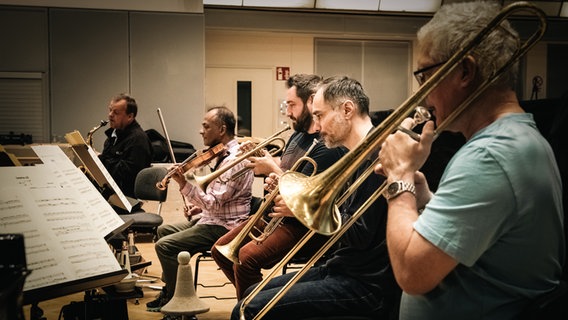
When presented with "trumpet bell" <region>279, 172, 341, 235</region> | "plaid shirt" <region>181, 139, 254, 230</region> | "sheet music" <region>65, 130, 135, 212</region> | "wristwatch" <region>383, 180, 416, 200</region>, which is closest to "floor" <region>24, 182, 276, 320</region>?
"plaid shirt" <region>181, 139, 254, 230</region>

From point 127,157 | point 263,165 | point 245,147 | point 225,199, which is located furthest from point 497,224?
point 127,157

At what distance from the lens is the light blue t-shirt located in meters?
1.38

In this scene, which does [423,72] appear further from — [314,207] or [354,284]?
[354,284]

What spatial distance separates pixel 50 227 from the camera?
2.12 m

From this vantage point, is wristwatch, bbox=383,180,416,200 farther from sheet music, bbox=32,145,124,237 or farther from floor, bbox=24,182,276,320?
floor, bbox=24,182,276,320

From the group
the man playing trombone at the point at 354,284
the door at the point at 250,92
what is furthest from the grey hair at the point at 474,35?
the door at the point at 250,92

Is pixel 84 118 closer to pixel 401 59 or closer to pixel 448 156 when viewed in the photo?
pixel 401 59

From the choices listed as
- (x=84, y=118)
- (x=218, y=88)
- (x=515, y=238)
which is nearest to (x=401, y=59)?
(x=218, y=88)

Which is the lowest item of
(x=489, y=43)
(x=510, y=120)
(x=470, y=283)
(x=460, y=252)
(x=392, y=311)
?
(x=392, y=311)

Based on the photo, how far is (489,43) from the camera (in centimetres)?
151

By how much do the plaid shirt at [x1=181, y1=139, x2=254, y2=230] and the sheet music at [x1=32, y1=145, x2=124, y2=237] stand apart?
4.91 feet

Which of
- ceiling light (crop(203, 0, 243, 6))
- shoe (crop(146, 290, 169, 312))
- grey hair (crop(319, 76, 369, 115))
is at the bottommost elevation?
shoe (crop(146, 290, 169, 312))

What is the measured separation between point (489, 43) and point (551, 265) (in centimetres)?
55

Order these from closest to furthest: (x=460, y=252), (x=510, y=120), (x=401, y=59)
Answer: (x=460, y=252) < (x=510, y=120) < (x=401, y=59)
